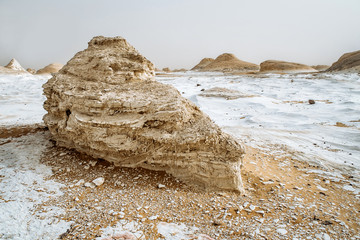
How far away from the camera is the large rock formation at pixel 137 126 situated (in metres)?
3.21

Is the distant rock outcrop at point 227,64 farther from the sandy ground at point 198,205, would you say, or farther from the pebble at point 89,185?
the pebble at point 89,185

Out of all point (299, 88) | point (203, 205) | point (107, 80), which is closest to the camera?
point (203, 205)

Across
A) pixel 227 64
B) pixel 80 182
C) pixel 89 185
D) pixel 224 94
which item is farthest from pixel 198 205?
pixel 227 64

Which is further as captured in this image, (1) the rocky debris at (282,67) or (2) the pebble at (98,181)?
(1) the rocky debris at (282,67)

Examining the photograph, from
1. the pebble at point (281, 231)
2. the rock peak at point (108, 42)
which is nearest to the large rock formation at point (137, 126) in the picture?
the rock peak at point (108, 42)

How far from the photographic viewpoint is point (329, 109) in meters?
8.80

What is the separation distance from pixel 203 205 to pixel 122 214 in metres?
1.15

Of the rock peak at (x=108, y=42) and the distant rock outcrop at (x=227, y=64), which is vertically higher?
the distant rock outcrop at (x=227, y=64)

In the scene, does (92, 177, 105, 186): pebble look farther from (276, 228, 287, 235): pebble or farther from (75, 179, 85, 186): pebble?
(276, 228, 287, 235): pebble

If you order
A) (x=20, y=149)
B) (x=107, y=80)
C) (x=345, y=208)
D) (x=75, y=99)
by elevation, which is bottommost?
(x=345, y=208)

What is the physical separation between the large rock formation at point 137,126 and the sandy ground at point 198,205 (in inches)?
10.3

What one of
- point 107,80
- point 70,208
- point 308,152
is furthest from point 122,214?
point 308,152

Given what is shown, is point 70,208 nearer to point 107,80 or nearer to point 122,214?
point 122,214

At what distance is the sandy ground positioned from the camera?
2383 millimetres
